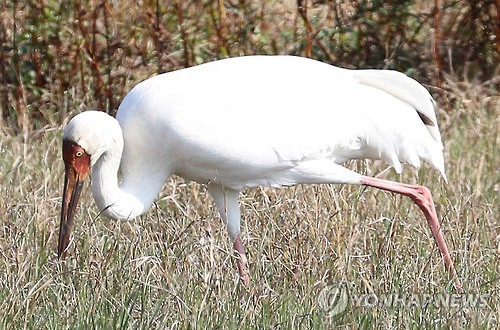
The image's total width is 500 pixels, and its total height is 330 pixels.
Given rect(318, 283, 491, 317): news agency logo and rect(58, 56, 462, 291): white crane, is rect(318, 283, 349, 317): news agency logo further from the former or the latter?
rect(58, 56, 462, 291): white crane

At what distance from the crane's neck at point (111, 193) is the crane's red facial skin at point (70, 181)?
0.07 meters

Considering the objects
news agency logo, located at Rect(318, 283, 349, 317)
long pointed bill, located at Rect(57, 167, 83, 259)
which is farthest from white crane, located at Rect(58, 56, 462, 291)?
news agency logo, located at Rect(318, 283, 349, 317)

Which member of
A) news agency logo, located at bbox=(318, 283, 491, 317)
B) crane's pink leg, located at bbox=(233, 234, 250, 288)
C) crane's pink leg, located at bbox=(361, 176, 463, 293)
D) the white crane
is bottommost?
crane's pink leg, located at bbox=(233, 234, 250, 288)

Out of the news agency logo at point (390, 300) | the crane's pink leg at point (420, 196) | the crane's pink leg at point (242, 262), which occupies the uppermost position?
the news agency logo at point (390, 300)

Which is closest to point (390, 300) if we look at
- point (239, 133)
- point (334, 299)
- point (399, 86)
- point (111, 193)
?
point (334, 299)

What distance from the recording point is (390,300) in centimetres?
483

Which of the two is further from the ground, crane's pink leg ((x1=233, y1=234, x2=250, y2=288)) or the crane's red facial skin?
the crane's red facial skin

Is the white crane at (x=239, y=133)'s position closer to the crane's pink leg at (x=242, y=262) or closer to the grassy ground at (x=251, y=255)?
the crane's pink leg at (x=242, y=262)

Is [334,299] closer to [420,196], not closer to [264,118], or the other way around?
[264,118]

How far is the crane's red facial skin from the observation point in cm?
527

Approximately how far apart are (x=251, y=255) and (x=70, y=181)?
93cm

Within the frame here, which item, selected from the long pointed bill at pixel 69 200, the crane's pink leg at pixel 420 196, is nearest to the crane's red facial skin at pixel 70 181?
the long pointed bill at pixel 69 200

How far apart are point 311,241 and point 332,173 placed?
32 centimetres

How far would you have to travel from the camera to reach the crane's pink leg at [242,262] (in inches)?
204
